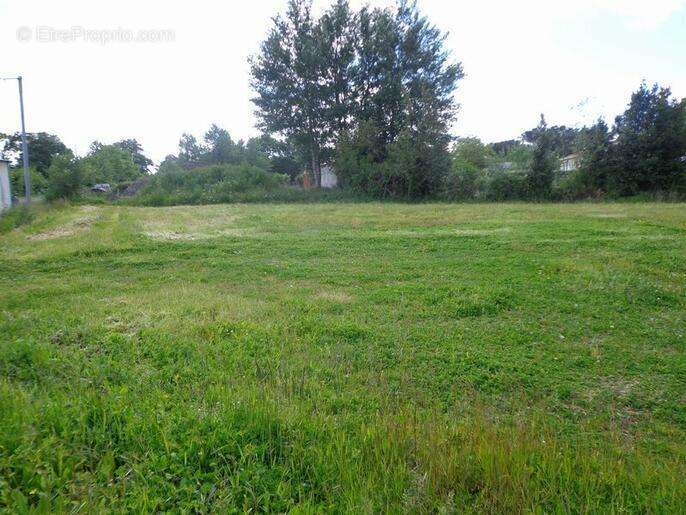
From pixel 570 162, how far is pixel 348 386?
85.0ft

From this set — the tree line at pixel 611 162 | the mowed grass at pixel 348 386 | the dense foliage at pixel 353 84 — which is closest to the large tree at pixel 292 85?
the dense foliage at pixel 353 84

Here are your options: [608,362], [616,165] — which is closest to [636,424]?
[608,362]

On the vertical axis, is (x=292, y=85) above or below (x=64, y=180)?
above

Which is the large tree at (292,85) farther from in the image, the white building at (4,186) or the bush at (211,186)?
the white building at (4,186)

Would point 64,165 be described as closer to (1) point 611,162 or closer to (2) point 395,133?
(2) point 395,133

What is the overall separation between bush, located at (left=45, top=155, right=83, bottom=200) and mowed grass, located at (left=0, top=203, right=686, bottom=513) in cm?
1966

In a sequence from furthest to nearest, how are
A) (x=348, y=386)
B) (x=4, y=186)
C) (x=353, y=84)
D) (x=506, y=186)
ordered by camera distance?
(x=353, y=84)
(x=4, y=186)
(x=506, y=186)
(x=348, y=386)

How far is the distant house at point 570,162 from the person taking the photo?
2287 cm

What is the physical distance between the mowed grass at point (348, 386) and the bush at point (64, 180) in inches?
774

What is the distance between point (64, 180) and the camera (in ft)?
81.0

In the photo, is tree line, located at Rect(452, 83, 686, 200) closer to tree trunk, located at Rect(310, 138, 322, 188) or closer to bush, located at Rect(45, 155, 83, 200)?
tree trunk, located at Rect(310, 138, 322, 188)

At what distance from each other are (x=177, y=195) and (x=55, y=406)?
27112mm

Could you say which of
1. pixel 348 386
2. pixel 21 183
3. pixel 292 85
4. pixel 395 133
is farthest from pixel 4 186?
pixel 348 386

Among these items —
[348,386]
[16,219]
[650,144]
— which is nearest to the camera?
[348,386]
